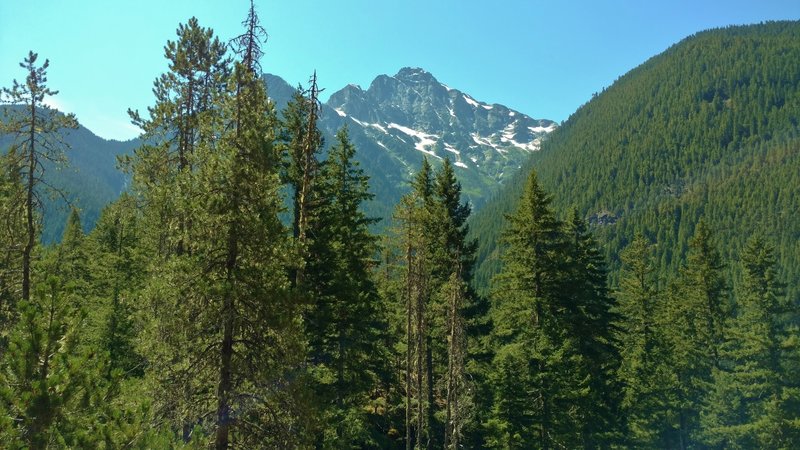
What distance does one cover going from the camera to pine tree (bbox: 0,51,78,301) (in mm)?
16516

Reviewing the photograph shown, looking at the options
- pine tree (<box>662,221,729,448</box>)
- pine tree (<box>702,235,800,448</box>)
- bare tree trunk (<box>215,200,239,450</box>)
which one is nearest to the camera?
bare tree trunk (<box>215,200,239,450</box>)

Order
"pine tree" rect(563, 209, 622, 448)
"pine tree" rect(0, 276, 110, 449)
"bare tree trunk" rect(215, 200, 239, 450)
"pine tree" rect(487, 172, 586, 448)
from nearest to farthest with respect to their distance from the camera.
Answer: "pine tree" rect(0, 276, 110, 449) < "bare tree trunk" rect(215, 200, 239, 450) < "pine tree" rect(487, 172, 586, 448) < "pine tree" rect(563, 209, 622, 448)

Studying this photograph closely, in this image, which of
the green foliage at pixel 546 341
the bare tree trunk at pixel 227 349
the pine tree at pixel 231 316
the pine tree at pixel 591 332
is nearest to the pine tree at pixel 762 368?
the pine tree at pixel 591 332

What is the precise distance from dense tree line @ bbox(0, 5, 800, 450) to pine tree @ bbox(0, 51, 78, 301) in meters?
0.09

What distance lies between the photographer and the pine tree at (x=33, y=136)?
16.5 m

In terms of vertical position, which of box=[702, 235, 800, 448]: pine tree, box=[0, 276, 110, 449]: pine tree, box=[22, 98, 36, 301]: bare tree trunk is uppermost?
box=[22, 98, 36, 301]: bare tree trunk

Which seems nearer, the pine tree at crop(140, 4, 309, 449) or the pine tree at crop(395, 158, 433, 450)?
the pine tree at crop(140, 4, 309, 449)

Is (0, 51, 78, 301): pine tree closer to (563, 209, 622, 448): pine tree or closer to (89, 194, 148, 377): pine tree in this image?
(89, 194, 148, 377): pine tree

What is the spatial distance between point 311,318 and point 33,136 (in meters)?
11.1

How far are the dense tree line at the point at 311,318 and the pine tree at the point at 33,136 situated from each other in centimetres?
9

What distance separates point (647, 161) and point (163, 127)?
205746mm

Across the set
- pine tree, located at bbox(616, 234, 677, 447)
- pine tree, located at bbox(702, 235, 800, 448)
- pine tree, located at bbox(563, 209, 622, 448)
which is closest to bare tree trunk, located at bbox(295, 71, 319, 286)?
pine tree, located at bbox(563, 209, 622, 448)

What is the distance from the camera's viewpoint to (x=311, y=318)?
18.8 metres

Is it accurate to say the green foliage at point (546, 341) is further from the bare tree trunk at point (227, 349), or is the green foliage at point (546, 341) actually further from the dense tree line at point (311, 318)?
the bare tree trunk at point (227, 349)
